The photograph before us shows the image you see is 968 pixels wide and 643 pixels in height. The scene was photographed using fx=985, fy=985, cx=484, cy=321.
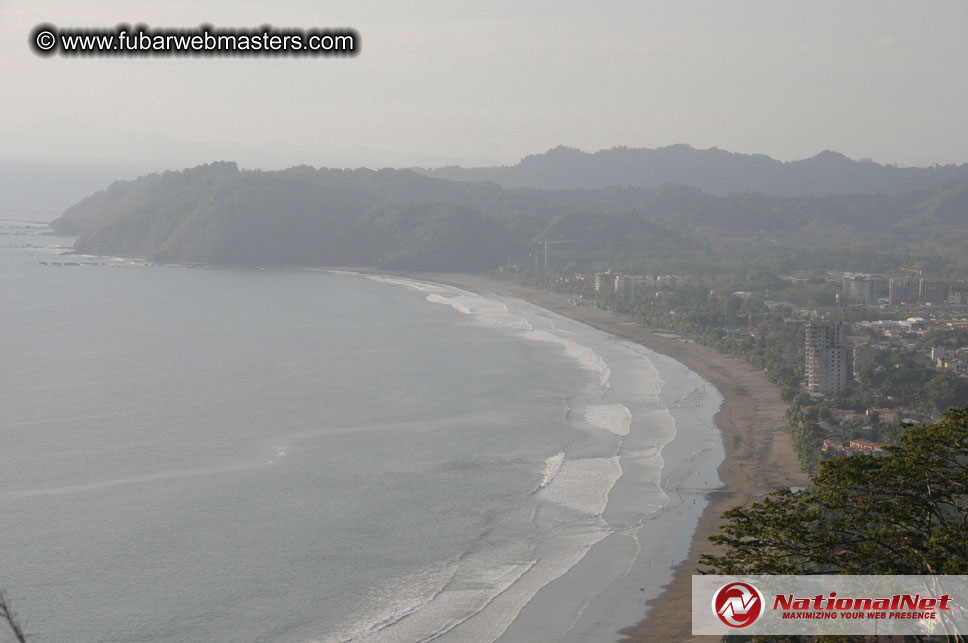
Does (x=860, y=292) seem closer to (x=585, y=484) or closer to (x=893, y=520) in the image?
(x=585, y=484)

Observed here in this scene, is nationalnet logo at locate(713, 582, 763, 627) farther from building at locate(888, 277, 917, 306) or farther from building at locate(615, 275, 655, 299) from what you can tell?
building at locate(888, 277, 917, 306)

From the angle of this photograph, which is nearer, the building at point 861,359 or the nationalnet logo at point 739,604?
the nationalnet logo at point 739,604

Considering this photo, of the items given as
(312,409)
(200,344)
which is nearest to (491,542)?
(312,409)

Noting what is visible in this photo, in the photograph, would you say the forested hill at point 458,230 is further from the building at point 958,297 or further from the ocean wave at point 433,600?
the ocean wave at point 433,600

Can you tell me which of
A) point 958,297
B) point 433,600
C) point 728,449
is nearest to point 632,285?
point 958,297

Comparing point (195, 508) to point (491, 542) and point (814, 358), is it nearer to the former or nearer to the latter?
point (491, 542)

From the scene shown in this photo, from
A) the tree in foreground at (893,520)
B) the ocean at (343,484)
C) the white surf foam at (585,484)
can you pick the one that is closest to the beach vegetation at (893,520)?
the tree in foreground at (893,520)

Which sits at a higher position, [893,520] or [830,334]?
[893,520]
